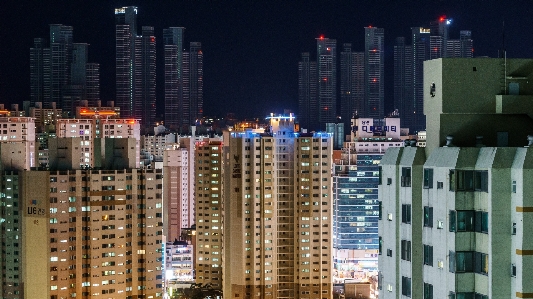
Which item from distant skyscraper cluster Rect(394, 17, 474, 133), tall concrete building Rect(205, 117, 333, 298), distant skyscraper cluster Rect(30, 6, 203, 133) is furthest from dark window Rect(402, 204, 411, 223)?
distant skyscraper cluster Rect(30, 6, 203, 133)

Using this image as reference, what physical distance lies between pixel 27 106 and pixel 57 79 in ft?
7.64

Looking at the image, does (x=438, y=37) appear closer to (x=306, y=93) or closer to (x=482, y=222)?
(x=306, y=93)

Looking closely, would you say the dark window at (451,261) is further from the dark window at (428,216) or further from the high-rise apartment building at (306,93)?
the high-rise apartment building at (306,93)

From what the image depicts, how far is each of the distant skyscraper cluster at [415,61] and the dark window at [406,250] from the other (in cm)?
2365

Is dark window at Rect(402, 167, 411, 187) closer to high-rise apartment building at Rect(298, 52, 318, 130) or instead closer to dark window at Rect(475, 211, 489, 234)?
dark window at Rect(475, 211, 489, 234)

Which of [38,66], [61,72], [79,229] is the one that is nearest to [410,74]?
[61,72]

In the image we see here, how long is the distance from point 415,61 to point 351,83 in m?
2.35

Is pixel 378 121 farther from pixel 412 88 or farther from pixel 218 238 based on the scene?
pixel 218 238

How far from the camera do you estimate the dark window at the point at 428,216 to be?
10.6 ft

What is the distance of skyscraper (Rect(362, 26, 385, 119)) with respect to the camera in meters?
29.4

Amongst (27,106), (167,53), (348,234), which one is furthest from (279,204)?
(167,53)

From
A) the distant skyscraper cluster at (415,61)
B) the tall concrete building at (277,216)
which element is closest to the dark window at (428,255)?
the tall concrete building at (277,216)

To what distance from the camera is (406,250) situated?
11.3 feet

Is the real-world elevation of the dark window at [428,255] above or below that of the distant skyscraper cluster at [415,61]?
below
